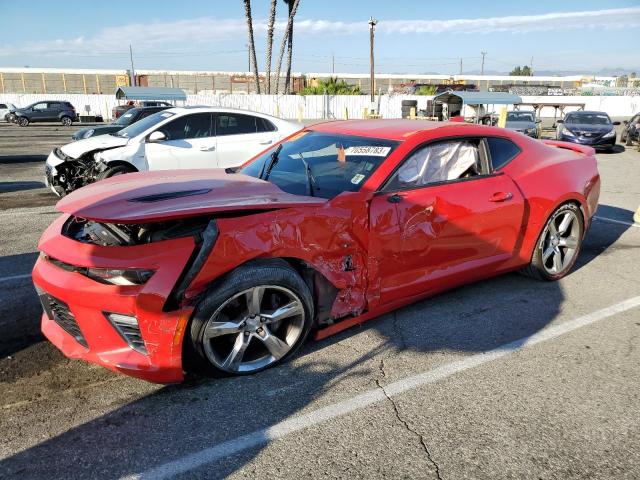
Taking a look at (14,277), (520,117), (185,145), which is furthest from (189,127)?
(520,117)

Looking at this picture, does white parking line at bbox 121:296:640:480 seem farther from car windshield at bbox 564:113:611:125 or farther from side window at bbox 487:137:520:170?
car windshield at bbox 564:113:611:125

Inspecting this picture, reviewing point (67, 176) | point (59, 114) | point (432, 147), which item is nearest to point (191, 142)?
point (67, 176)

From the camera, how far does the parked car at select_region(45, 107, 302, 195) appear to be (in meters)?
7.81

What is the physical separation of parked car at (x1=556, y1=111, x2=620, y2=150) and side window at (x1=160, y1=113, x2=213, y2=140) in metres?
12.9

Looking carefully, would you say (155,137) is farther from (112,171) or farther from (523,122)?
(523,122)

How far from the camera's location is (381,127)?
404cm

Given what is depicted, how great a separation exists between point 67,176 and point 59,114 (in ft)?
89.3

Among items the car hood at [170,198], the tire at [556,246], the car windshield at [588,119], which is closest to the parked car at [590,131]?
the car windshield at [588,119]

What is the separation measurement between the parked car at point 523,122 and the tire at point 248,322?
55.2 feet

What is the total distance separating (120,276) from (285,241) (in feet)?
3.02

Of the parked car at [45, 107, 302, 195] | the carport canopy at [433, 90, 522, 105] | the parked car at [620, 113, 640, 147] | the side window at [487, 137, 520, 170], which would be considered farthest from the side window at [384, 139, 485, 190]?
the carport canopy at [433, 90, 522, 105]

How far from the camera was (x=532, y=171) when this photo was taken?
14.0 feet

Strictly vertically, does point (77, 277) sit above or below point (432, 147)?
below

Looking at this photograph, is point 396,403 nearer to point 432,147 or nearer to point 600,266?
point 432,147
